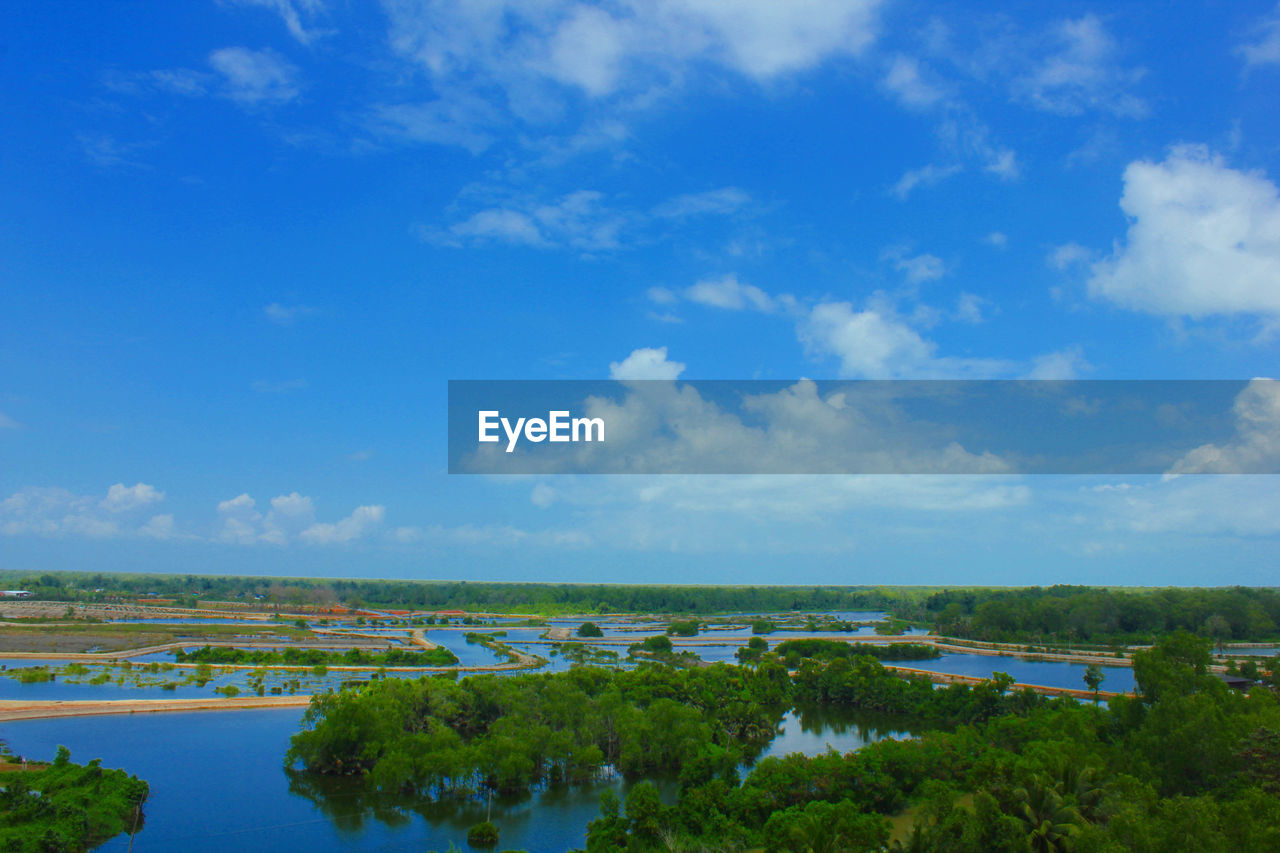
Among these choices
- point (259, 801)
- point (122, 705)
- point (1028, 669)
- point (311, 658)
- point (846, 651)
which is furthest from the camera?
point (846, 651)

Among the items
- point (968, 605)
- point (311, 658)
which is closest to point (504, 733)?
point (311, 658)

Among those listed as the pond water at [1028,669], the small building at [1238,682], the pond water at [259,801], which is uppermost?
the small building at [1238,682]

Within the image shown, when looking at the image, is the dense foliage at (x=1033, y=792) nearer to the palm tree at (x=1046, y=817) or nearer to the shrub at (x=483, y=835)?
the palm tree at (x=1046, y=817)

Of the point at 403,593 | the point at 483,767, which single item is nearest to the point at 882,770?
the point at 483,767

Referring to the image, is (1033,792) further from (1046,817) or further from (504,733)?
(504,733)

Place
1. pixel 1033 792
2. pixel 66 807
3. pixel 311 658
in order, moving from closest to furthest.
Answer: pixel 1033 792 → pixel 66 807 → pixel 311 658

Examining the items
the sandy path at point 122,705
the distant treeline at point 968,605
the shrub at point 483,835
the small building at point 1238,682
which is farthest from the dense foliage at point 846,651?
the shrub at point 483,835
